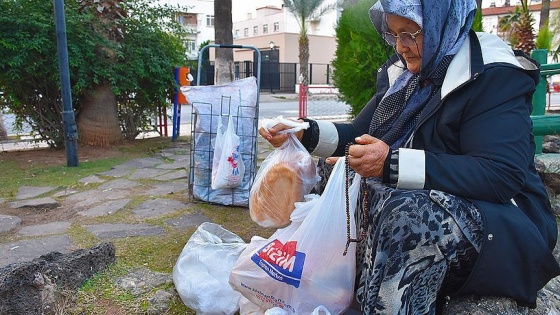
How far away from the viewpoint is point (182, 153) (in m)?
6.35

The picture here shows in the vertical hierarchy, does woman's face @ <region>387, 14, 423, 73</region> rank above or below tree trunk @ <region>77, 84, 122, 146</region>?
above

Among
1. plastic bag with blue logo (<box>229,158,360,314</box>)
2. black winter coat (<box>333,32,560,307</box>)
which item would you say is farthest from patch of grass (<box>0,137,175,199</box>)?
black winter coat (<box>333,32,560,307</box>)

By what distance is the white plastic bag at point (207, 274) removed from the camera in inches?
81.2

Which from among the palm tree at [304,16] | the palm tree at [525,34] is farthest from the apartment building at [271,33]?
the palm tree at [525,34]

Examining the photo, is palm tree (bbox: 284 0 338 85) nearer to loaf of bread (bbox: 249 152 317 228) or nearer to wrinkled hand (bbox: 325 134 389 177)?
loaf of bread (bbox: 249 152 317 228)

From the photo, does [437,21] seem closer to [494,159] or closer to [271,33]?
[494,159]

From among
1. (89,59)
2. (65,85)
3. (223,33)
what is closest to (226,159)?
(65,85)

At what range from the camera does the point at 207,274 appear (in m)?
2.20

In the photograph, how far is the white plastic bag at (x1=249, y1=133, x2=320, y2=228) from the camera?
7.07 ft

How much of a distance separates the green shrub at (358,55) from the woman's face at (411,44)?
9.79 ft

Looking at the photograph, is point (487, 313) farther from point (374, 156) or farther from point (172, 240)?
point (172, 240)

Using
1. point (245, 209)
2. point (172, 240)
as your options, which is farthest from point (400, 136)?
point (245, 209)

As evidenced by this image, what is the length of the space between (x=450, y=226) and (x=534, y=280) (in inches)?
14.2

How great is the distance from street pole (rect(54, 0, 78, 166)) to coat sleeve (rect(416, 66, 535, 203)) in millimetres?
4651
